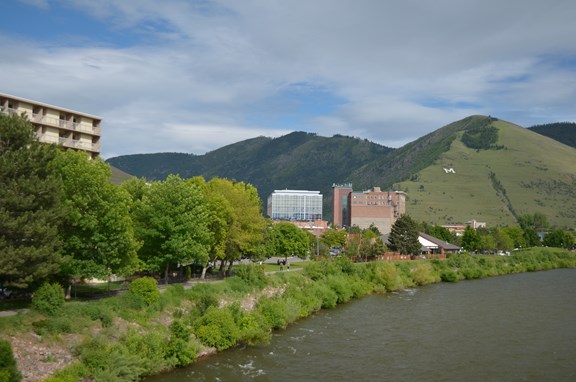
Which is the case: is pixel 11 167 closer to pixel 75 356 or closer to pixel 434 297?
pixel 75 356

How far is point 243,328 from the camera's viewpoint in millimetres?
36844

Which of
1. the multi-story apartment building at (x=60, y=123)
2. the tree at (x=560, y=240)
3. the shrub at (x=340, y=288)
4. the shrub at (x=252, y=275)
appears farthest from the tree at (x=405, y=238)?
the tree at (x=560, y=240)

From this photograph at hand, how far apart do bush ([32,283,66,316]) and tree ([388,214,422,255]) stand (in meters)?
80.4

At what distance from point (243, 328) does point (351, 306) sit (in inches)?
849

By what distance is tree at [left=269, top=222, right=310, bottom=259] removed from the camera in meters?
85.1

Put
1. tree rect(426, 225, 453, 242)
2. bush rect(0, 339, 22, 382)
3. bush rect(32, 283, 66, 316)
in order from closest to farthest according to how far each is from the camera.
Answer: bush rect(0, 339, 22, 382), bush rect(32, 283, 66, 316), tree rect(426, 225, 453, 242)

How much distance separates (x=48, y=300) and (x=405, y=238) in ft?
268

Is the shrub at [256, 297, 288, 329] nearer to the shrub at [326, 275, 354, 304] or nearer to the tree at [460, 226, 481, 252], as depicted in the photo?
the shrub at [326, 275, 354, 304]

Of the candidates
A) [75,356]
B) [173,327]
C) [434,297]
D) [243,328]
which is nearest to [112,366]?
[75,356]

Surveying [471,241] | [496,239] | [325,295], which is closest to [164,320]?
[325,295]

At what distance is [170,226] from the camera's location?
43594mm

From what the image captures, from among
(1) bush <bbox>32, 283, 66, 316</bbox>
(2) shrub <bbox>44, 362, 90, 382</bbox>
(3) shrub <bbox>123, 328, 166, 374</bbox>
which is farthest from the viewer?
(3) shrub <bbox>123, 328, 166, 374</bbox>

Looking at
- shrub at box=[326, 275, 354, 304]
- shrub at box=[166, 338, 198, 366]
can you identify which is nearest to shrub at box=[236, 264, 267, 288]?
shrub at box=[326, 275, 354, 304]

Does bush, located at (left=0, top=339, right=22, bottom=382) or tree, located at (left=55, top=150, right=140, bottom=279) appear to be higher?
tree, located at (left=55, top=150, right=140, bottom=279)
